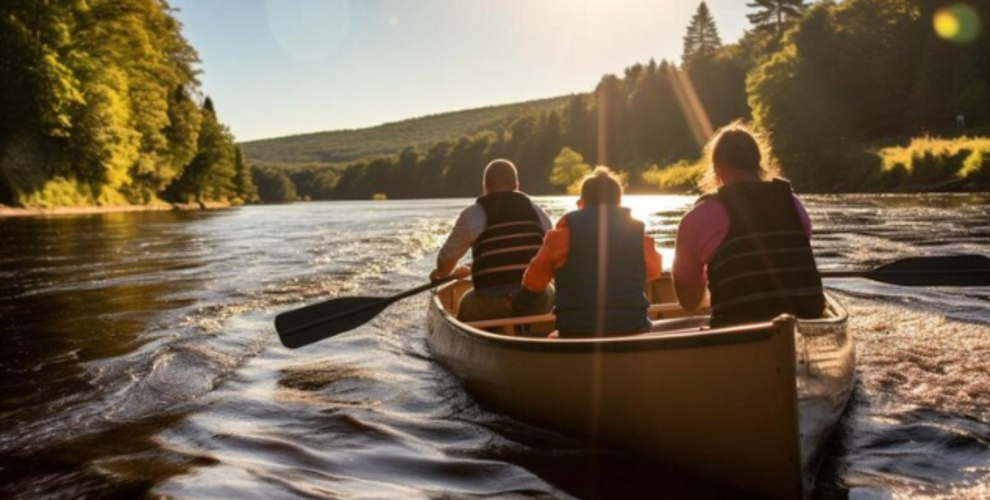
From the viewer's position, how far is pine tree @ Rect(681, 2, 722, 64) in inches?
4710

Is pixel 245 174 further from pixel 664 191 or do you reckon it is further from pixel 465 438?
pixel 465 438

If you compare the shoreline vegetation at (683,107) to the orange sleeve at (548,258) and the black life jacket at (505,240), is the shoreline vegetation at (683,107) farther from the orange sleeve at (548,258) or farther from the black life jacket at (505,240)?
the orange sleeve at (548,258)

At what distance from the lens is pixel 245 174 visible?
89312mm

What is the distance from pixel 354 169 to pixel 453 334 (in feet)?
557

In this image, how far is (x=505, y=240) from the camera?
6566 mm

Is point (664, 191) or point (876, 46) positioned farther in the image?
point (664, 191)

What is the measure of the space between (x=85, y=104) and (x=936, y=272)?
124 feet

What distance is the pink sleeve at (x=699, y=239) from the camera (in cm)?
407

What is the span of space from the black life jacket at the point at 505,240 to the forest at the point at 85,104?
3301 centimetres

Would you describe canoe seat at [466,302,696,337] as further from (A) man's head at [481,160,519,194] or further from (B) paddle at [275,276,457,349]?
(A) man's head at [481,160,519,194]

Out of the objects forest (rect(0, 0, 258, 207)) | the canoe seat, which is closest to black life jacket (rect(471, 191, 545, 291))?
the canoe seat

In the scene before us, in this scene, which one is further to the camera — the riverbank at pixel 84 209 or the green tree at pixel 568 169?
the green tree at pixel 568 169

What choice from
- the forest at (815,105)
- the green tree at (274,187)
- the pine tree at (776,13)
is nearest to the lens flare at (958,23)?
the forest at (815,105)

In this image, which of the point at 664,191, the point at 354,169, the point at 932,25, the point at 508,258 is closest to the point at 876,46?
the point at 932,25
